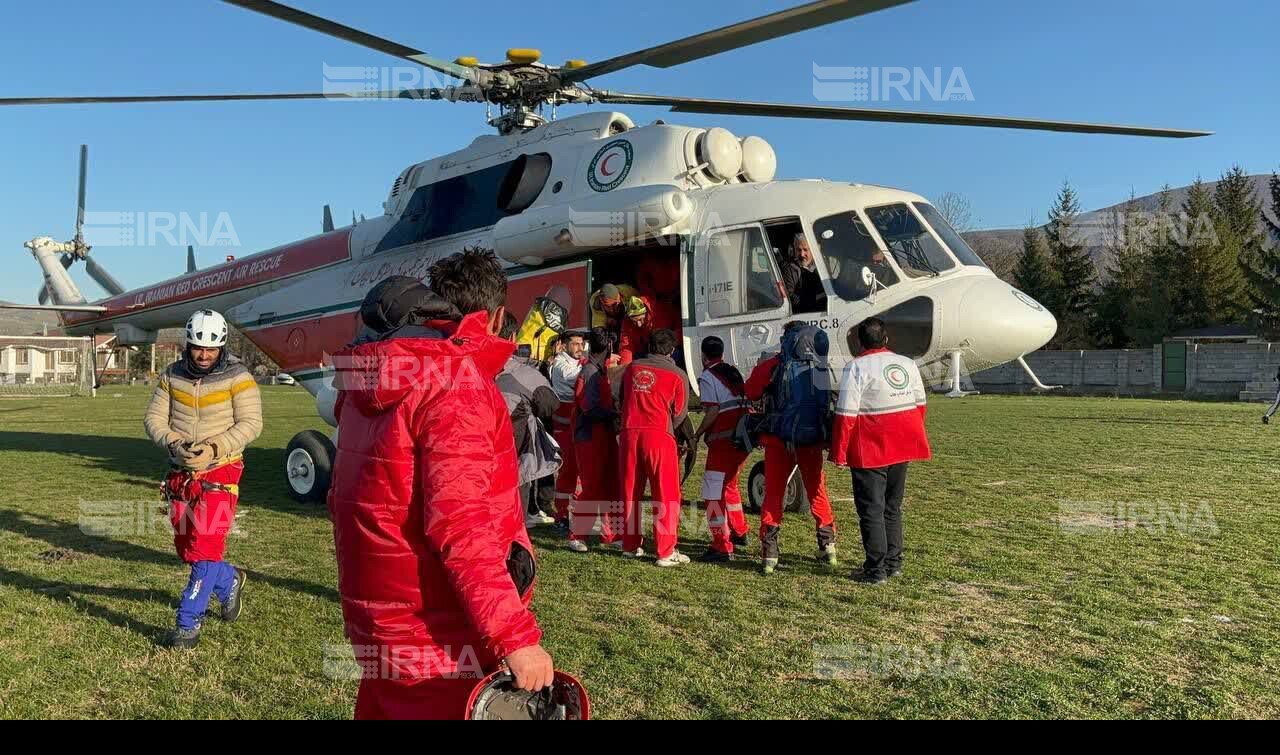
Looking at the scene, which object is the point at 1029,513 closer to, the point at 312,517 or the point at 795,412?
the point at 795,412

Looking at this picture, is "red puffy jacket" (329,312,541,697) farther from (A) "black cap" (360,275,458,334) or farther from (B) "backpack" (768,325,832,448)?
(B) "backpack" (768,325,832,448)

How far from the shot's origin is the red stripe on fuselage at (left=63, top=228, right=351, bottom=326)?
11430 millimetres

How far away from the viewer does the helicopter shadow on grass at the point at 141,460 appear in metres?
9.81

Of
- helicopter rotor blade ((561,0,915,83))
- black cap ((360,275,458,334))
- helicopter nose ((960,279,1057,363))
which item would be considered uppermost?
helicopter rotor blade ((561,0,915,83))

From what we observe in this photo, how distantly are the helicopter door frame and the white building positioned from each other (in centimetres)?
9464

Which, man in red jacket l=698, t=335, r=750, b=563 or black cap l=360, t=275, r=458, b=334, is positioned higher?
black cap l=360, t=275, r=458, b=334

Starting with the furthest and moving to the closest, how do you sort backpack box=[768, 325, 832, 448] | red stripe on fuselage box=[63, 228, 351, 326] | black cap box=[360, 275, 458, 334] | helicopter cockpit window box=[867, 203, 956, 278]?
red stripe on fuselage box=[63, 228, 351, 326]
helicopter cockpit window box=[867, 203, 956, 278]
backpack box=[768, 325, 832, 448]
black cap box=[360, 275, 458, 334]

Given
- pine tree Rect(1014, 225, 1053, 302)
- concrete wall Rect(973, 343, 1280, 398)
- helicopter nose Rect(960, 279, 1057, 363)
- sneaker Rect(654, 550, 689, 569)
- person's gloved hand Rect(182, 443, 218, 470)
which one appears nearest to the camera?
person's gloved hand Rect(182, 443, 218, 470)

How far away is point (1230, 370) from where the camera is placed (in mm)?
36094

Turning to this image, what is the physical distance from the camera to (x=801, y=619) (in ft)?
16.7

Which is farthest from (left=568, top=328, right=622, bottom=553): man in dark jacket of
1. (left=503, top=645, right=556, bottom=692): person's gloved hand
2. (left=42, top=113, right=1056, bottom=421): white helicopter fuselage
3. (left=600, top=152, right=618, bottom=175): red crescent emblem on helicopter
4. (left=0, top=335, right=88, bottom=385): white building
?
(left=0, top=335, right=88, bottom=385): white building

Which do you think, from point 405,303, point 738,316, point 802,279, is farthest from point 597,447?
point 405,303

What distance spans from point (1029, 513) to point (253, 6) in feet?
27.0
